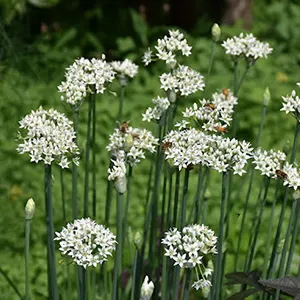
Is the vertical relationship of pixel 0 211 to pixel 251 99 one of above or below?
below

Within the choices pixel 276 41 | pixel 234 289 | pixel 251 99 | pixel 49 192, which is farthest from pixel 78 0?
pixel 49 192

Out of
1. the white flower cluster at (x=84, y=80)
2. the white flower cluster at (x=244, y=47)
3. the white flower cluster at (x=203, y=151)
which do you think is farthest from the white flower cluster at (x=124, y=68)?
the white flower cluster at (x=203, y=151)

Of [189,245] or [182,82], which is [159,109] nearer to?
[182,82]

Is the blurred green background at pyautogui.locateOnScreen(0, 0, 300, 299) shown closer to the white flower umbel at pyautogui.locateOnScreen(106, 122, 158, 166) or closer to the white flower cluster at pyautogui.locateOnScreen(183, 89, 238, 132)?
the white flower umbel at pyautogui.locateOnScreen(106, 122, 158, 166)

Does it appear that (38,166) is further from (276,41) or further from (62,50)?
(276,41)

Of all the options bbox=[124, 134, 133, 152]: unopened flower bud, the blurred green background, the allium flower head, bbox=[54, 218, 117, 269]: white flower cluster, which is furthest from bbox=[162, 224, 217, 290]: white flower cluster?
the blurred green background

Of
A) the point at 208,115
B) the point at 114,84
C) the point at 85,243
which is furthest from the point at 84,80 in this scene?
the point at 114,84

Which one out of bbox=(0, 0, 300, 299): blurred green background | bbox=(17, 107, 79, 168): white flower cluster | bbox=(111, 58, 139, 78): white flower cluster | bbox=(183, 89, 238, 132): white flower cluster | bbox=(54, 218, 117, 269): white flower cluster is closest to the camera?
bbox=(54, 218, 117, 269): white flower cluster
